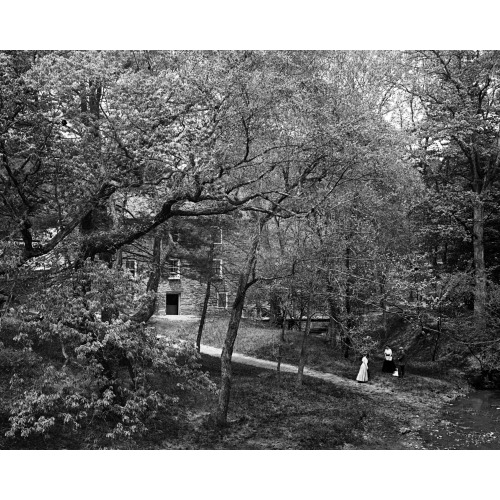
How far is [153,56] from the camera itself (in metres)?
9.45

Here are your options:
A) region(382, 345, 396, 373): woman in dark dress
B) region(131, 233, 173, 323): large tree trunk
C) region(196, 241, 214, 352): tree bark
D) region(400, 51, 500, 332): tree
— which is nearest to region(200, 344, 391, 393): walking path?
region(196, 241, 214, 352): tree bark

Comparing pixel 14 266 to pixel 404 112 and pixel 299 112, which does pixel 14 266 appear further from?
pixel 404 112

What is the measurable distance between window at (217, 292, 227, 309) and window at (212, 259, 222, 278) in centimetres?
48

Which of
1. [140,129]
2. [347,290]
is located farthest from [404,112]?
[140,129]

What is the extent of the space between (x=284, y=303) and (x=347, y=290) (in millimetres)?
1333

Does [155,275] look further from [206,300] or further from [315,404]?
[315,404]

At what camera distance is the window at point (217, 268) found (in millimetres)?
12953

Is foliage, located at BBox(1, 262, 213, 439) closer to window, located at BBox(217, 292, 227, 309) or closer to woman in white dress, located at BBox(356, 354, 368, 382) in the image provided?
window, located at BBox(217, 292, 227, 309)

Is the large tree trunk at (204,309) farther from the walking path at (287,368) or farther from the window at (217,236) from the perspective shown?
the window at (217,236)

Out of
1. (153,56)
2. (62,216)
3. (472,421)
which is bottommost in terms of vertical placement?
(472,421)

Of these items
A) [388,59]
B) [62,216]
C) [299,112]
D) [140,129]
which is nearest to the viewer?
[140,129]

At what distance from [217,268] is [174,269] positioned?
0.89 m

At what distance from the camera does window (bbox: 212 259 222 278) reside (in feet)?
42.5

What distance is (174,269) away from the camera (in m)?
13.0
